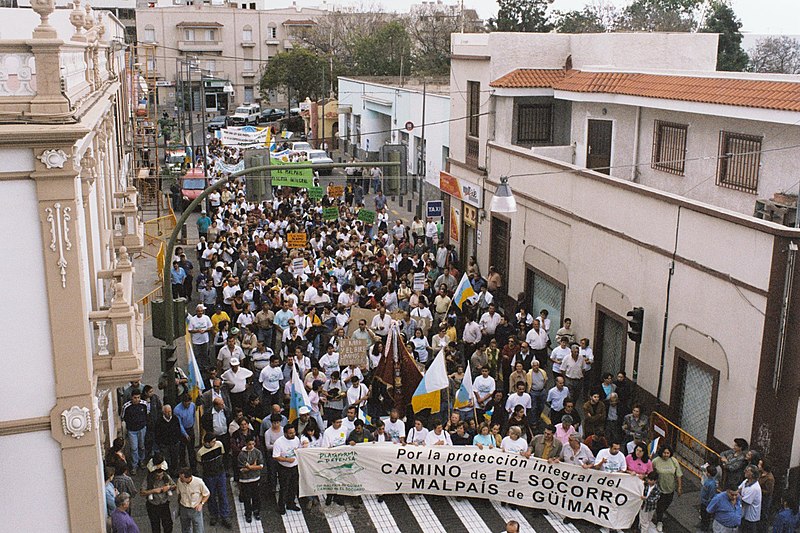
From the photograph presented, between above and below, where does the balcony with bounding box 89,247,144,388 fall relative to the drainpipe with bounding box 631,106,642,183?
below

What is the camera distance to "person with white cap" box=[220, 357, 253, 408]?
15.7 m

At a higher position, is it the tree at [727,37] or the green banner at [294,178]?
the tree at [727,37]

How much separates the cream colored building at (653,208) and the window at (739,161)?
36mm

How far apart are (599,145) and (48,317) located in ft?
51.3

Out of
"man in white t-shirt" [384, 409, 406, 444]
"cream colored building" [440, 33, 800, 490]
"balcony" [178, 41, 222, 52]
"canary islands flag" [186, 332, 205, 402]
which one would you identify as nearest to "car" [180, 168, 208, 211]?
"cream colored building" [440, 33, 800, 490]

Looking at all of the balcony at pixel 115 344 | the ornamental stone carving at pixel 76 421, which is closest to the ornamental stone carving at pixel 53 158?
the balcony at pixel 115 344

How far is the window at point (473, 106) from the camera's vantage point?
1013 inches

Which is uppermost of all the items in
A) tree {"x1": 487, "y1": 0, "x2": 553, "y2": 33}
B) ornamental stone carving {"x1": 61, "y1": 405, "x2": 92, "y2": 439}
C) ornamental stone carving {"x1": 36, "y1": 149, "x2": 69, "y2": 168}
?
tree {"x1": 487, "y1": 0, "x2": 553, "y2": 33}

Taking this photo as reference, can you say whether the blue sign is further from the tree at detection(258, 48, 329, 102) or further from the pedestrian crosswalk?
the tree at detection(258, 48, 329, 102)

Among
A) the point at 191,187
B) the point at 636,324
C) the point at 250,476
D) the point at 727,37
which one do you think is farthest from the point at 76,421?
the point at 727,37

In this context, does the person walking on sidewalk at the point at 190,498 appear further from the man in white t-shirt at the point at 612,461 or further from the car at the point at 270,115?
the car at the point at 270,115

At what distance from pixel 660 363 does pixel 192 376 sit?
8448 mm

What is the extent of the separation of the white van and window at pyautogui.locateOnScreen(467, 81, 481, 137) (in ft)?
161

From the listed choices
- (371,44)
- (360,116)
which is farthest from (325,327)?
(371,44)
